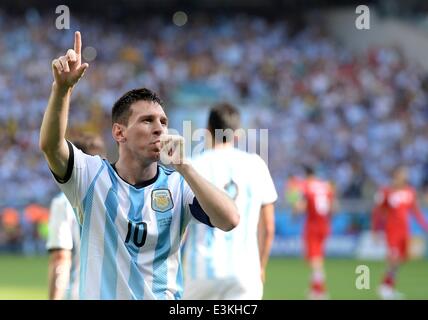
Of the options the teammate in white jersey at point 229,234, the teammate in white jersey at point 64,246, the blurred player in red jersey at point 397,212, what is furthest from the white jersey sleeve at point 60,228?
the blurred player in red jersey at point 397,212

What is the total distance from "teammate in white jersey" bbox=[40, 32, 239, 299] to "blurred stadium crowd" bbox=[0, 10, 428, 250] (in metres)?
20.4

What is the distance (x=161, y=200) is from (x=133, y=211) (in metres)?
0.15

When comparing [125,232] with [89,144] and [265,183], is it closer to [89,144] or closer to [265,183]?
[89,144]

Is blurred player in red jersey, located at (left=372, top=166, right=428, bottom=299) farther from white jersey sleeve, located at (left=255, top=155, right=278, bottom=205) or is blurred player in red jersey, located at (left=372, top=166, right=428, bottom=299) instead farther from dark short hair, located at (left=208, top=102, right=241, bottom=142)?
dark short hair, located at (left=208, top=102, right=241, bottom=142)

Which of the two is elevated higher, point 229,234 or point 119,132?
point 119,132

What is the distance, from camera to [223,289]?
23.3 feet

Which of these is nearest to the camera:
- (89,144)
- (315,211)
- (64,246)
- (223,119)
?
(64,246)

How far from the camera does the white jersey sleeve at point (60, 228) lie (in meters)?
6.57

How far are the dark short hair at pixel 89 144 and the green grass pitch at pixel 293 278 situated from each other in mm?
7003

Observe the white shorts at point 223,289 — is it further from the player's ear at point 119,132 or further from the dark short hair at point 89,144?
the player's ear at point 119,132

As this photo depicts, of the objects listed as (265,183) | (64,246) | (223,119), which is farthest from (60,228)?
(265,183)

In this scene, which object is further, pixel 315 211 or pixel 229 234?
pixel 315 211

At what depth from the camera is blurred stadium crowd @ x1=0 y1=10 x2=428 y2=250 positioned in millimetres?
27016
